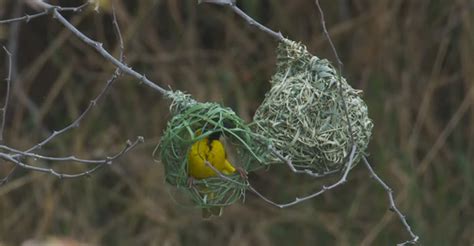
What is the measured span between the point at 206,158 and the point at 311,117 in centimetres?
31

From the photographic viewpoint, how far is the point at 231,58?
5414 mm

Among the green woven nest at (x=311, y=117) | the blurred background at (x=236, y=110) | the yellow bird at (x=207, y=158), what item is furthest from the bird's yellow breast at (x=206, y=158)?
the blurred background at (x=236, y=110)

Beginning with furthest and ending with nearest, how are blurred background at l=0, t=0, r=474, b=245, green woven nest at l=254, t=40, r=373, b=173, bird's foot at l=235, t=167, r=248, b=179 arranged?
blurred background at l=0, t=0, r=474, b=245
green woven nest at l=254, t=40, r=373, b=173
bird's foot at l=235, t=167, r=248, b=179

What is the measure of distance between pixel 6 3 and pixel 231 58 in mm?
1130

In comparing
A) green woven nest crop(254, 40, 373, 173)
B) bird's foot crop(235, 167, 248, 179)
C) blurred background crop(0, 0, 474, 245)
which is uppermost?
blurred background crop(0, 0, 474, 245)

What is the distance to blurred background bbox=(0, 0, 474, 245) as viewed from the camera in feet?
17.5

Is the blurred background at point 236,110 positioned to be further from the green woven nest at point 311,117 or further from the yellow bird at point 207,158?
the yellow bird at point 207,158

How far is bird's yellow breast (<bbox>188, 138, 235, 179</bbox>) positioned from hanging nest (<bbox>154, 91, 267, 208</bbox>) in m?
0.02

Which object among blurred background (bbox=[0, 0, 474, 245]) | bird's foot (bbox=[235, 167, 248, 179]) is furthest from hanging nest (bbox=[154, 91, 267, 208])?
blurred background (bbox=[0, 0, 474, 245])

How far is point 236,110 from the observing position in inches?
210

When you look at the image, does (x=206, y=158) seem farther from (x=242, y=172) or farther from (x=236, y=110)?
(x=236, y=110)

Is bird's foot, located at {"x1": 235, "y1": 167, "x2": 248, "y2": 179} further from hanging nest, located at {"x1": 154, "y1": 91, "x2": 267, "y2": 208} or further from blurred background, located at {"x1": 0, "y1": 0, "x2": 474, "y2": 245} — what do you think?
blurred background, located at {"x1": 0, "y1": 0, "x2": 474, "y2": 245}

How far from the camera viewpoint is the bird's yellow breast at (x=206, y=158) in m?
2.66

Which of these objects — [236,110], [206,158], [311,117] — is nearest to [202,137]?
[206,158]
